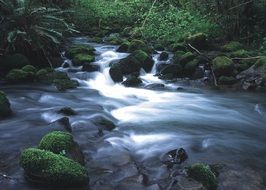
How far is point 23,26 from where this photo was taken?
1263 centimetres

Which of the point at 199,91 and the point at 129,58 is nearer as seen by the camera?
the point at 199,91

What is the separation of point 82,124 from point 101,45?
968 cm

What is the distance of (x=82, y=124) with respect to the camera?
7941 millimetres

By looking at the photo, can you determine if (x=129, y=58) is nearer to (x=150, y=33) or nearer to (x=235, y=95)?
(x=235, y=95)

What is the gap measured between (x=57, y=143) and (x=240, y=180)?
102 inches

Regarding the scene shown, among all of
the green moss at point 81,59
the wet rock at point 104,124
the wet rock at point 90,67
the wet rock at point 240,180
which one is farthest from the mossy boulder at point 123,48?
the wet rock at point 240,180

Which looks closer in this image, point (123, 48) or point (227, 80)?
point (227, 80)

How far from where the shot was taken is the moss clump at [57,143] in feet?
19.7

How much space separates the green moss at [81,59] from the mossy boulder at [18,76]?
2196mm

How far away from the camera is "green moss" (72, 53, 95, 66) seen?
14023 millimetres

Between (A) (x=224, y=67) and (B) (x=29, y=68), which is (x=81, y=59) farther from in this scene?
(A) (x=224, y=67)

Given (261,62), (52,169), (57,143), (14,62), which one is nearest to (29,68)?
(14,62)

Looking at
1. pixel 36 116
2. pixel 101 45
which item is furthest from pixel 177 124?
pixel 101 45

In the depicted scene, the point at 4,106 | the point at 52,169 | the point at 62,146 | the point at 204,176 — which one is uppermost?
the point at 4,106
